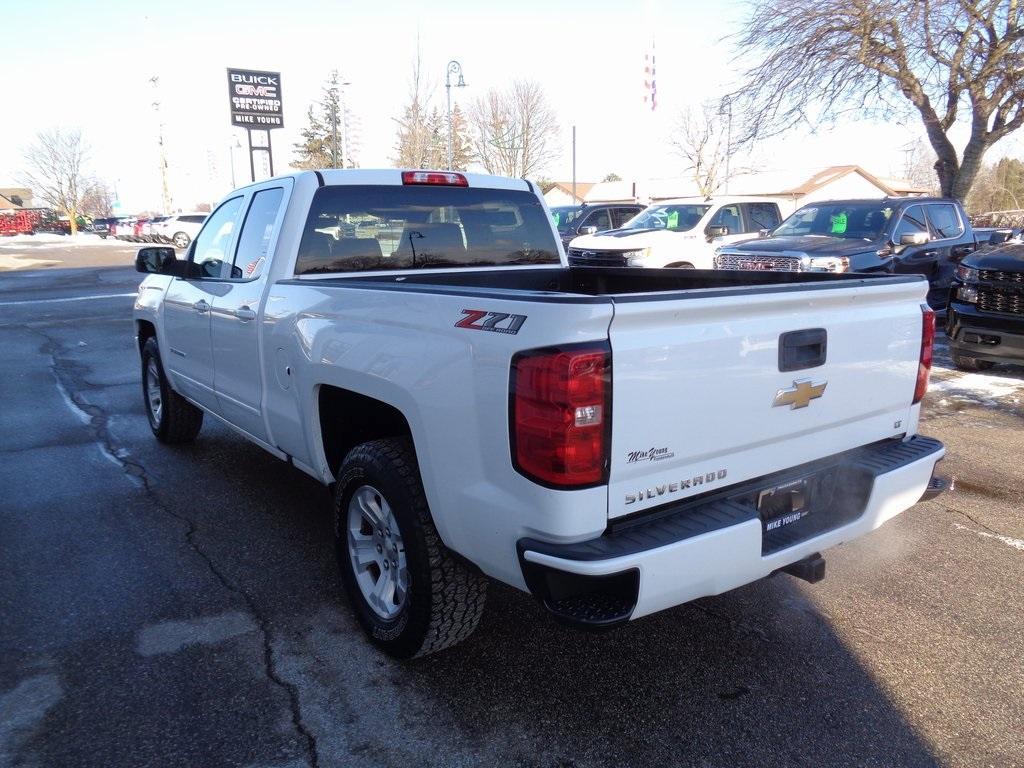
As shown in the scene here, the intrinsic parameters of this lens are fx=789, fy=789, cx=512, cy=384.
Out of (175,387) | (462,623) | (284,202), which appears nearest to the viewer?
(462,623)

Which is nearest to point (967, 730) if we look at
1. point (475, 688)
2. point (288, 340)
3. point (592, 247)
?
point (475, 688)

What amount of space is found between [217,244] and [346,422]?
2.04m

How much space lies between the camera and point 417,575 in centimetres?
285

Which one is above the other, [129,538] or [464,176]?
[464,176]

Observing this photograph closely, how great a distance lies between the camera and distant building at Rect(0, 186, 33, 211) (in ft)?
328

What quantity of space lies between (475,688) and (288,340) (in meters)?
1.78

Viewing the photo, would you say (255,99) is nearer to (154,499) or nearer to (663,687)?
(154,499)

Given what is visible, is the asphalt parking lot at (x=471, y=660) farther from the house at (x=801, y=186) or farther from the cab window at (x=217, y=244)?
the house at (x=801, y=186)

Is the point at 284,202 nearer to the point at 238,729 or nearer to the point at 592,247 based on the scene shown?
the point at 238,729

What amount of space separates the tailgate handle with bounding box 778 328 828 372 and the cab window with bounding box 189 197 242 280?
306 centimetres

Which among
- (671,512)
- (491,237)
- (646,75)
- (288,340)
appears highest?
(646,75)

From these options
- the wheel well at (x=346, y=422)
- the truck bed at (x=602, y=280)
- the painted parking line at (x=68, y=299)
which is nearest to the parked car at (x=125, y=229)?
the painted parking line at (x=68, y=299)

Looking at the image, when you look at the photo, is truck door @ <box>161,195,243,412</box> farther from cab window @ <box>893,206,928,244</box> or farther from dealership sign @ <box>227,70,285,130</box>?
dealership sign @ <box>227,70,285,130</box>

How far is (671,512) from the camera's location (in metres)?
2.56
